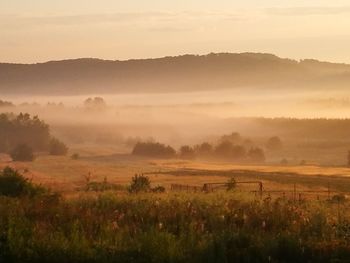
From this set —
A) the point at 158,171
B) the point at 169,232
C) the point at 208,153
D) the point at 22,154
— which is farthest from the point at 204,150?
the point at 169,232

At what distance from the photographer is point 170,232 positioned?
17.6 meters

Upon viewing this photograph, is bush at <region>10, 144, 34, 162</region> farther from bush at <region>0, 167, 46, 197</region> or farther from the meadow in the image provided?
the meadow

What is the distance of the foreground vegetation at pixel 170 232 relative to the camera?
50.5ft

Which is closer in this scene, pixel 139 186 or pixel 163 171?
pixel 139 186

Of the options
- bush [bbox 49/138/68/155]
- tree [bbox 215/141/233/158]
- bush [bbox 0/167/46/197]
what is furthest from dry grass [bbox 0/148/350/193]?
bush [bbox 0/167/46/197]

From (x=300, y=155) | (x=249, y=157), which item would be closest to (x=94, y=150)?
(x=249, y=157)

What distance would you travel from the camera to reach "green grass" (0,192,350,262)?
1539 centimetres

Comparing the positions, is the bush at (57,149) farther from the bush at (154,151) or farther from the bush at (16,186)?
the bush at (16,186)

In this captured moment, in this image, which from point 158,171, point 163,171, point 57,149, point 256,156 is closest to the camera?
point 163,171

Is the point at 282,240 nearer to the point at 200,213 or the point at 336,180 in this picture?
the point at 200,213

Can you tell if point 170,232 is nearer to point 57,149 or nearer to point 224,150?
point 57,149

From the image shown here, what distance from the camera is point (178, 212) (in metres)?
19.7

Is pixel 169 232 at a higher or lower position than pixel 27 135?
lower

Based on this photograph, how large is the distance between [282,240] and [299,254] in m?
0.61
